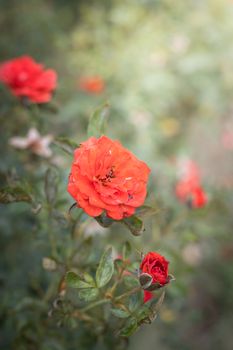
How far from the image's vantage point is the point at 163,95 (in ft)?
7.59

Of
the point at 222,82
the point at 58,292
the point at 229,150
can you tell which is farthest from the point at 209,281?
the point at 58,292

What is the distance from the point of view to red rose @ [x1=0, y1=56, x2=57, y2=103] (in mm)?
1125

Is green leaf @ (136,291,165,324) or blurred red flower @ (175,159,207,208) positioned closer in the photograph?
green leaf @ (136,291,165,324)

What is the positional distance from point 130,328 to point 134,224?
169mm

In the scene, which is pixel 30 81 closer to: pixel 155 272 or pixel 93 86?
pixel 155 272

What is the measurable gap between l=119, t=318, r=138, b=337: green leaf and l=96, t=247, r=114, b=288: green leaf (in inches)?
3.0

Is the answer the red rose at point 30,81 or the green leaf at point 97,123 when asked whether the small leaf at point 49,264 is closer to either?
the green leaf at point 97,123

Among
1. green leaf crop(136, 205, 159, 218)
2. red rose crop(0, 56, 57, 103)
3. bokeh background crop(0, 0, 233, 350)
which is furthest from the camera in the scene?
bokeh background crop(0, 0, 233, 350)

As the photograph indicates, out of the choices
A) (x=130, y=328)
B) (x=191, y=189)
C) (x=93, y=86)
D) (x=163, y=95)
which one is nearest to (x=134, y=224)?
(x=130, y=328)

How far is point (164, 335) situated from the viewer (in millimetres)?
1610

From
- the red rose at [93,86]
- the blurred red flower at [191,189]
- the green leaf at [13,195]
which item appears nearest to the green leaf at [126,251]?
the green leaf at [13,195]

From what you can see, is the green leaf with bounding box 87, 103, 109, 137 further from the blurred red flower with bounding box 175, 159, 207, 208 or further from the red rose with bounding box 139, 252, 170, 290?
the blurred red flower with bounding box 175, 159, 207, 208

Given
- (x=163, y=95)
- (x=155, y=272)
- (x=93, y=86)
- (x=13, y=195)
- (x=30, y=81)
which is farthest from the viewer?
(x=163, y=95)

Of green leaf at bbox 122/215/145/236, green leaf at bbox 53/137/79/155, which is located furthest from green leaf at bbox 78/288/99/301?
green leaf at bbox 53/137/79/155
